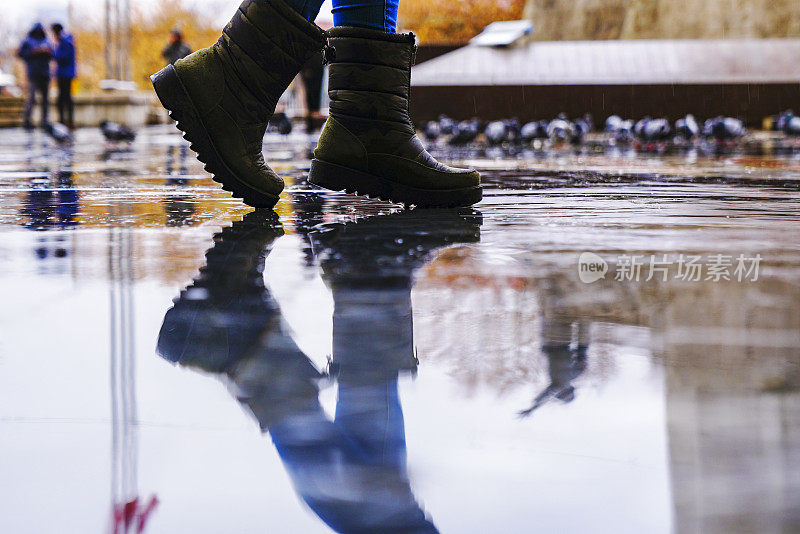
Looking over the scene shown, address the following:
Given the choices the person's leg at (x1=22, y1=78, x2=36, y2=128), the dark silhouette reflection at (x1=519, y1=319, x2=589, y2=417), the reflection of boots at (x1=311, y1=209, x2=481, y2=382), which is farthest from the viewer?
the person's leg at (x1=22, y1=78, x2=36, y2=128)

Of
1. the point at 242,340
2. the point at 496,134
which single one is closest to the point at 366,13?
the point at 242,340

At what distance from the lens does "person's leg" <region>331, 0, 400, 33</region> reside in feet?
9.82

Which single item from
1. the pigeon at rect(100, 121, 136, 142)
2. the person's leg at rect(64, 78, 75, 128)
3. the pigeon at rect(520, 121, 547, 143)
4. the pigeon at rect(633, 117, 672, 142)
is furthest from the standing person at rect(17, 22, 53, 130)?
the pigeon at rect(633, 117, 672, 142)

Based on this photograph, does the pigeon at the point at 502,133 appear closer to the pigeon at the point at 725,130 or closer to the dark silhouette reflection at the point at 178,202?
the pigeon at the point at 725,130

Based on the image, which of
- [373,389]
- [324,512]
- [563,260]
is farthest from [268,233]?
[324,512]

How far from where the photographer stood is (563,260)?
2.04m

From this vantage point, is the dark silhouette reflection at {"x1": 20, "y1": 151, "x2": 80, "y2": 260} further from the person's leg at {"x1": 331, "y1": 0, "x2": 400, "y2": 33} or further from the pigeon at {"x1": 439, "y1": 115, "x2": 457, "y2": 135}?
the pigeon at {"x1": 439, "y1": 115, "x2": 457, "y2": 135}

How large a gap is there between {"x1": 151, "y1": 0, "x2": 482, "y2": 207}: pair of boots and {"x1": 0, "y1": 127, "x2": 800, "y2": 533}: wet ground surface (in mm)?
477

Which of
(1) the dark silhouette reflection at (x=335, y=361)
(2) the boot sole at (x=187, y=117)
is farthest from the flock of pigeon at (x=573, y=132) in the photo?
(1) the dark silhouette reflection at (x=335, y=361)

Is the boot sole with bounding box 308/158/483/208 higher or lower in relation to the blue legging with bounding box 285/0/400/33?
lower

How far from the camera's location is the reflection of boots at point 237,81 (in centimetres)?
286

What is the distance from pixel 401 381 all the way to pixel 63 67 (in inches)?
631

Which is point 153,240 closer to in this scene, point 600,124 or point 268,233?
point 268,233

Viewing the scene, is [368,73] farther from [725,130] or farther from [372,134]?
[725,130]
